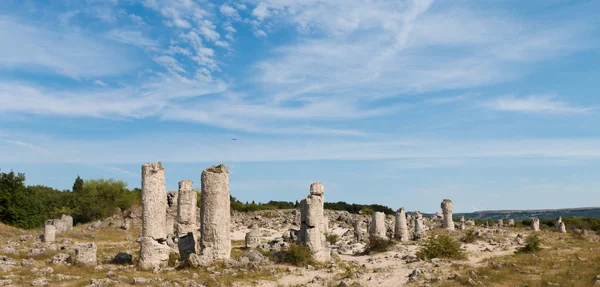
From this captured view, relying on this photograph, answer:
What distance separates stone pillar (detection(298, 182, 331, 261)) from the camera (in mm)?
20297

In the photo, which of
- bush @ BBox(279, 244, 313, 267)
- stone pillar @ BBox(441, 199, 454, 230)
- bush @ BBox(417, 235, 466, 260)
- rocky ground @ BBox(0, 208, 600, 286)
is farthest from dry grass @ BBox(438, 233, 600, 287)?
stone pillar @ BBox(441, 199, 454, 230)

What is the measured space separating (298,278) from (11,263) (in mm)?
10875

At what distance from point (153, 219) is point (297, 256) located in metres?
6.16

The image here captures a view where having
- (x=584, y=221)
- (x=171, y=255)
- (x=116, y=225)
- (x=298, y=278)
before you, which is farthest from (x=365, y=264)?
(x=584, y=221)

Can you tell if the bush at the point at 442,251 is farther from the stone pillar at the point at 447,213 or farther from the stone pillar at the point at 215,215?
the stone pillar at the point at 447,213

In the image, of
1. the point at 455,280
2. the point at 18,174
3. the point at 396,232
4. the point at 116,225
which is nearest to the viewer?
the point at 455,280

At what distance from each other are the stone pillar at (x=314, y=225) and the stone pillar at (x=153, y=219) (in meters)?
6.14

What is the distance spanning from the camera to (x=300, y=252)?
19219 millimetres

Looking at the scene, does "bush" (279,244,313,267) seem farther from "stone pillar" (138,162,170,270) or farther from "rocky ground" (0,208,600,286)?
"stone pillar" (138,162,170,270)

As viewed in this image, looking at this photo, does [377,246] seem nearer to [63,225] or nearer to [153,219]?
[153,219]

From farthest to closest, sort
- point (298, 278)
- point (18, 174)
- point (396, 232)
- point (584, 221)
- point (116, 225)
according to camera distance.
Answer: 1. point (584, 221)
2. point (18, 174)
3. point (116, 225)
4. point (396, 232)
5. point (298, 278)

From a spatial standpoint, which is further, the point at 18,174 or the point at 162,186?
the point at 18,174

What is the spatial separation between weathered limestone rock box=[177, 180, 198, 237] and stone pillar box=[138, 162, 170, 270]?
4683 mm

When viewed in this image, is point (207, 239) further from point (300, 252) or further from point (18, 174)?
point (18, 174)
